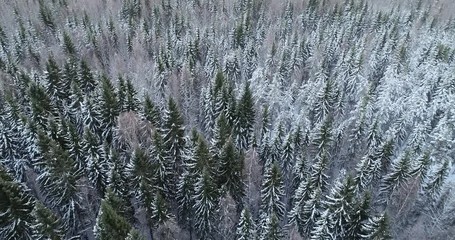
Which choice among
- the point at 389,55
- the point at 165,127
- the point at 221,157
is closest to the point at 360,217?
the point at 221,157

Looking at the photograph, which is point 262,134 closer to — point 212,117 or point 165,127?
point 212,117

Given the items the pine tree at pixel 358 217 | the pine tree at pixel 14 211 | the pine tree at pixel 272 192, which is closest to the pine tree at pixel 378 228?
the pine tree at pixel 358 217

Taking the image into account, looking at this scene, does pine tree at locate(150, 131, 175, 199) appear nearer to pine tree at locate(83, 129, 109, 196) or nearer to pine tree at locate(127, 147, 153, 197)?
pine tree at locate(127, 147, 153, 197)

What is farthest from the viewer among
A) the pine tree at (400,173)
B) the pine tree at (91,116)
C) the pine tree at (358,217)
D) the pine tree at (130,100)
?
the pine tree at (130,100)

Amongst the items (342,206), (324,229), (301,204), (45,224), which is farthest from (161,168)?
(342,206)

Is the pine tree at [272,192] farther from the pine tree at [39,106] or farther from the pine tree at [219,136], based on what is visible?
the pine tree at [39,106]

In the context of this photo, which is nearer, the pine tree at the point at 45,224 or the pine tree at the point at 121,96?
the pine tree at the point at 45,224

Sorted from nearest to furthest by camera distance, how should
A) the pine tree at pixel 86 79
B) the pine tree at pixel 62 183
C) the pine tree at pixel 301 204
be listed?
the pine tree at pixel 62 183
the pine tree at pixel 301 204
the pine tree at pixel 86 79

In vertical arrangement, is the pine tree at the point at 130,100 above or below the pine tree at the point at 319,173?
above
